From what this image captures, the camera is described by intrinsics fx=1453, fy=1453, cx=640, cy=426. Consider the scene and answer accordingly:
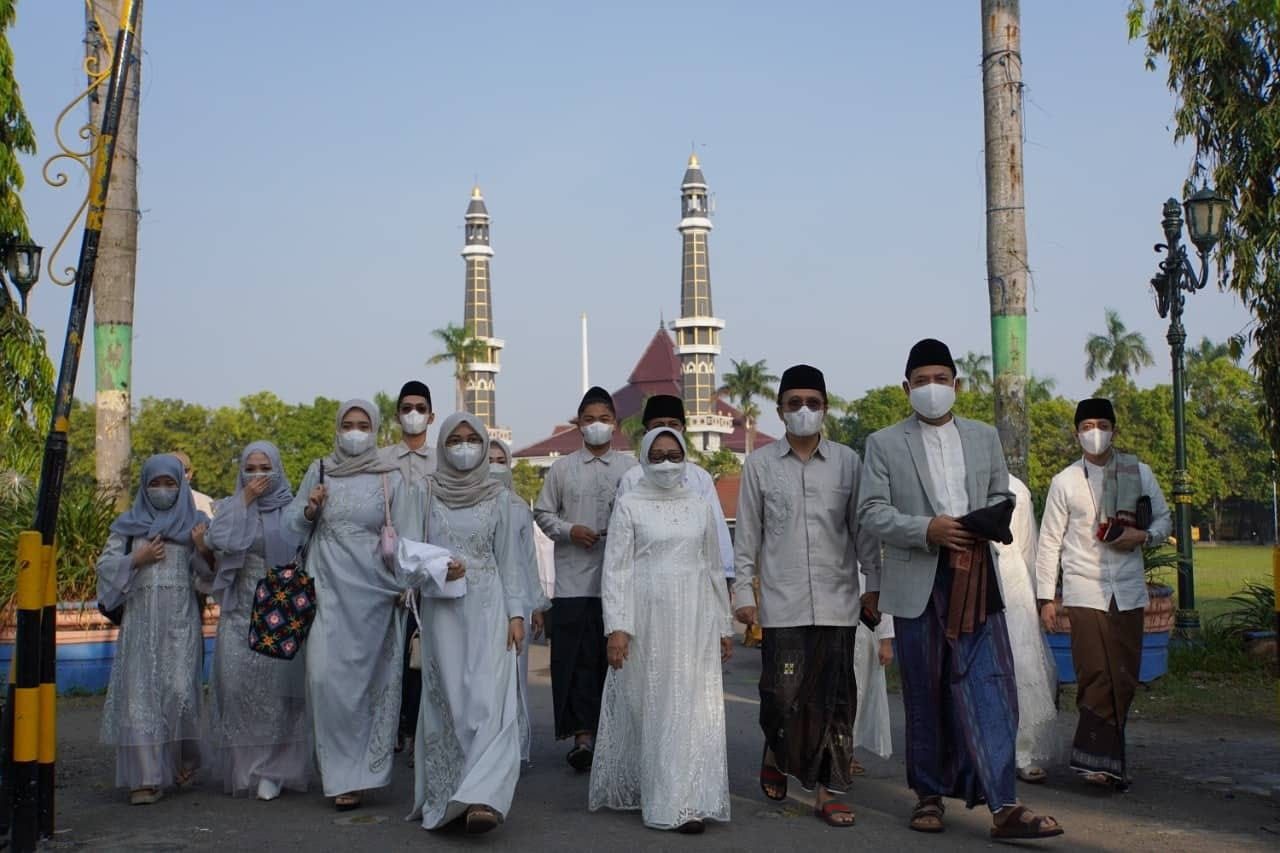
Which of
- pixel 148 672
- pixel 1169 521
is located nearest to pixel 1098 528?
pixel 1169 521

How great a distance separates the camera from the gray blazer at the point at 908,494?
6.38 meters

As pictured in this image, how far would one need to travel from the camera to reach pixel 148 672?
24.0ft

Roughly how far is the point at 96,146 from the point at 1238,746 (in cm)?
721

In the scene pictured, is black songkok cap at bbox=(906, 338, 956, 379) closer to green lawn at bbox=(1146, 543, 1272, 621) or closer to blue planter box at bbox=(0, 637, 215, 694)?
blue planter box at bbox=(0, 637, 215, 694)

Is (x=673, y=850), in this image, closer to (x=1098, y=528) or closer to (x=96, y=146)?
(x=1098, y=528)

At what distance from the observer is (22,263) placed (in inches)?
493

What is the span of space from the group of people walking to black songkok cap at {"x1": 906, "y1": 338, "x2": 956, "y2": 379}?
0.03 metres

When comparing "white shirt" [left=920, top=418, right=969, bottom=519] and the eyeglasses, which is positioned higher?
the eyeglasses

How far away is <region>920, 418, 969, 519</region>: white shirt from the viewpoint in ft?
21.3

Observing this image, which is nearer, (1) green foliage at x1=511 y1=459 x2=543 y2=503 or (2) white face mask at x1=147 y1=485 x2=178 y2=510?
(2) white face mask at x1=147 y1=485 x2=178 y2=510

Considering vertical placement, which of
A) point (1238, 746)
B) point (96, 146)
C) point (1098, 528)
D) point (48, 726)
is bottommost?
point (1238, 746)

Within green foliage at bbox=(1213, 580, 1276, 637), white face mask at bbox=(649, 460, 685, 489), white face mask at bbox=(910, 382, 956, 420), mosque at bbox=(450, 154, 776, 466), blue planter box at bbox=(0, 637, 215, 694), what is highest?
mosque at bbox=(450, 154, 776, 466)

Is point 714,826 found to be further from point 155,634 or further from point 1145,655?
point 1145,655

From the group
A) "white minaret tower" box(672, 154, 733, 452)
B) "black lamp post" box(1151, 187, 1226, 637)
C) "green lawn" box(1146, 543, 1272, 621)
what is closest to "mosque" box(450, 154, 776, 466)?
"white minaret tower" box(672, 154, 733, 452)
